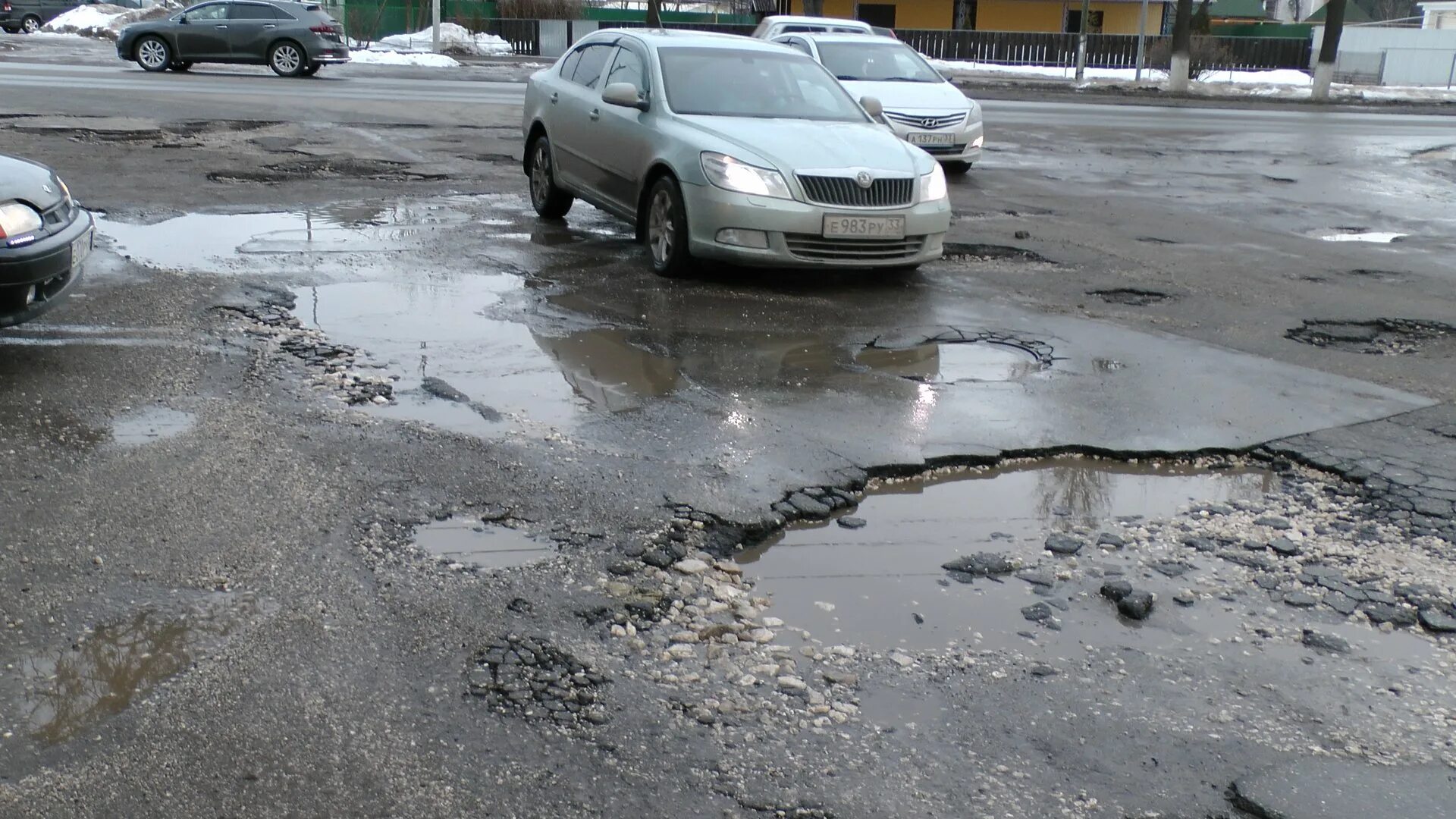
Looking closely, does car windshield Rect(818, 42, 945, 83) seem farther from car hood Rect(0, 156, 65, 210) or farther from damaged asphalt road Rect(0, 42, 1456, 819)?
car hood Rect(0, 156, 65, 210)

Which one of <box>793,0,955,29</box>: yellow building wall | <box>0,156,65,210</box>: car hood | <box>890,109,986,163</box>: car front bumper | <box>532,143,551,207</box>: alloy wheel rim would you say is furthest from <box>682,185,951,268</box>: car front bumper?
<box>793,0,955,29</box>: yellow building wall

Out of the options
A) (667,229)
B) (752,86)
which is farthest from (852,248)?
(752,86)

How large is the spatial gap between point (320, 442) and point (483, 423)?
2.27 feet

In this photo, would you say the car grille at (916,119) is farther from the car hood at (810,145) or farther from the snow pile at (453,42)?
the snow pile at (453,42)

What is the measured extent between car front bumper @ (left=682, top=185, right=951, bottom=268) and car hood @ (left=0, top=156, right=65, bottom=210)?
3740 mm

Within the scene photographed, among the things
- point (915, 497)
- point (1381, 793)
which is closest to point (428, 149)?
point (915, 497)

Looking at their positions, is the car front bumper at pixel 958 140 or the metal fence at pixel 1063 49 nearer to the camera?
the car front bumper at pixel 958 140

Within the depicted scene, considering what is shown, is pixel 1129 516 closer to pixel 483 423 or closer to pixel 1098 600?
pixel 1098 600

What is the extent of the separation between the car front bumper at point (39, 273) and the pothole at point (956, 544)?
12.2ft

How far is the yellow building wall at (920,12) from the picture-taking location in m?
53.8

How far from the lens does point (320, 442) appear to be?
17.4 feet

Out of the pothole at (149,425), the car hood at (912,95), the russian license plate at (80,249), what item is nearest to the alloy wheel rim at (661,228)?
the russian license plate at (80,249)

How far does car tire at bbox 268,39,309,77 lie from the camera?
26.5 meters

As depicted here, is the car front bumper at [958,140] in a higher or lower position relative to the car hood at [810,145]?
lower
